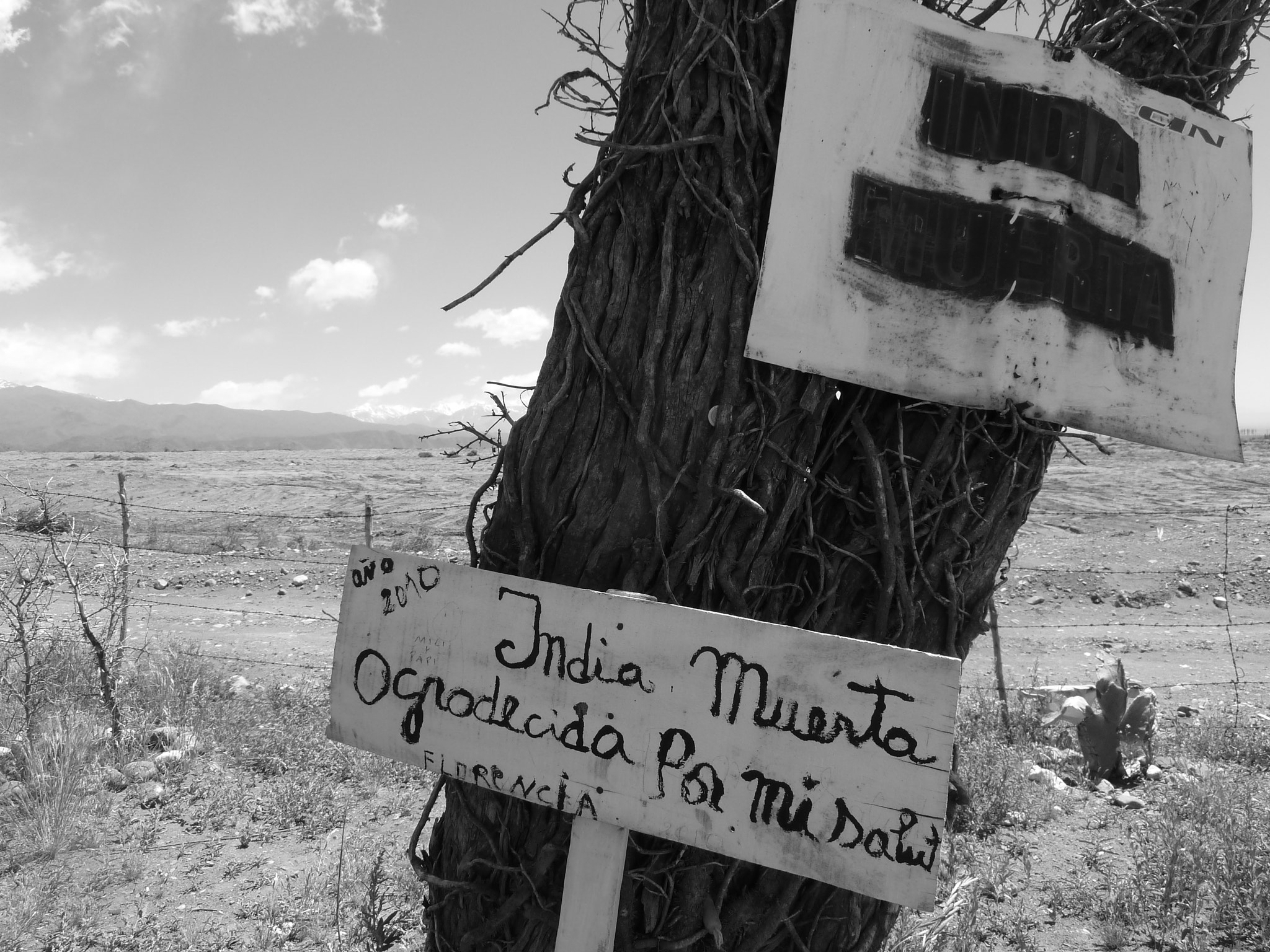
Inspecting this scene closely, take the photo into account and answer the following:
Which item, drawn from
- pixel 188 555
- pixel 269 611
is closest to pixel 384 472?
pixel 188 555

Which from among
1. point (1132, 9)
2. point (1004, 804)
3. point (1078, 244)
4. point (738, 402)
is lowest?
point (1004, 804)

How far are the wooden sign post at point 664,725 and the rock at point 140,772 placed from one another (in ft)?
12.2

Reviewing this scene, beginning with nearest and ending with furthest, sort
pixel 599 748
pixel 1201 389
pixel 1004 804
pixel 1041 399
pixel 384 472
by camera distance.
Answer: pixel 599 748 → pixel 1041 399 → pixel 1201 389 → pixel 1004 804 → pixel 384 472

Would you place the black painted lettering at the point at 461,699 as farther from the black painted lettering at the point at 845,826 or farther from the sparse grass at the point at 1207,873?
the sparse grass at the point at 1207,873

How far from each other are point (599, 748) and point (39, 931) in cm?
299

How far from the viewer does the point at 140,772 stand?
14.2 feet

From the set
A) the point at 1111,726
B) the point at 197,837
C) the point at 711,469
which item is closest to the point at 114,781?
the point at 197,837

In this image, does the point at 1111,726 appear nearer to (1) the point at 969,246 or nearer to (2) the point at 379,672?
(1) the point at 969,246

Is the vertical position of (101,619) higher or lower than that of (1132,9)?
lower

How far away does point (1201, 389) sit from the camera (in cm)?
160

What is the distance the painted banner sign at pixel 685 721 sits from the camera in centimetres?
124

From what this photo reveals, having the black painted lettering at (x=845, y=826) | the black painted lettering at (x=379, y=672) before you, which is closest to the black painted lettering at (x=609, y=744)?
the black painted lettering at (x=845, y=826)

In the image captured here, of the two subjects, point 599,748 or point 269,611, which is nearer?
point 599,748

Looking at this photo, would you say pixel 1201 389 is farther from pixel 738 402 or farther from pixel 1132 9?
pixel 738 402
